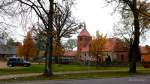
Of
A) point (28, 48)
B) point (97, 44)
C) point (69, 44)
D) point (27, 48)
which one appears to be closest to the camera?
point (97, 44)

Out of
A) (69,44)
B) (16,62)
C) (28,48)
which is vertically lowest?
(16,62)

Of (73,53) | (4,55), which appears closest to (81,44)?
(73,53)

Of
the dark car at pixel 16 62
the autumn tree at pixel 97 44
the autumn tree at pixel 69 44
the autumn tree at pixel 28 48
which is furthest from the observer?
the autumn tree at pixel 28 48

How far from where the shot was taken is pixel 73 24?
7556 centimetres

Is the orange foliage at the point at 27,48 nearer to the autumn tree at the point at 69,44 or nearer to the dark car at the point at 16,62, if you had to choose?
the autumn tree at the point at 69,44

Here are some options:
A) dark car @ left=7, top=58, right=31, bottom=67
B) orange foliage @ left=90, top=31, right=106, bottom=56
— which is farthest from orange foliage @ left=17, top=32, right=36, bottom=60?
dark car @ left=7, top=58, right=31, bottom=67

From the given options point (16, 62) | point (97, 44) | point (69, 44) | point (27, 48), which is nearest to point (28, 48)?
point (27, 48)

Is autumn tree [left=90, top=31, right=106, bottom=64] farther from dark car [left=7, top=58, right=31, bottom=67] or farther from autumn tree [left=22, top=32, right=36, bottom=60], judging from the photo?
dark car [left=7, top=58, right=31, bottom=67]

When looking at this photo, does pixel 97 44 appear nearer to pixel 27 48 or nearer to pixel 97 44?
pixel 97 44

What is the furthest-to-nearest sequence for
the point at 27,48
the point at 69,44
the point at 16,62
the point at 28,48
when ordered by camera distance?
the point at 69,44 < the point at 27,48 < the point at 28,48 < the point at 16,62

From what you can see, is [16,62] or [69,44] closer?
[16,62]

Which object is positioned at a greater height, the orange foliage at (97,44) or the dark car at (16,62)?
the orange foliage at (97,44)

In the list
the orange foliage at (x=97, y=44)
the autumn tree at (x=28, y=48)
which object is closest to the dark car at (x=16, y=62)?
the autumn tree at (x=28, y=48)

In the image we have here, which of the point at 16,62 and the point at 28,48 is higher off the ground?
the point at 28,48
